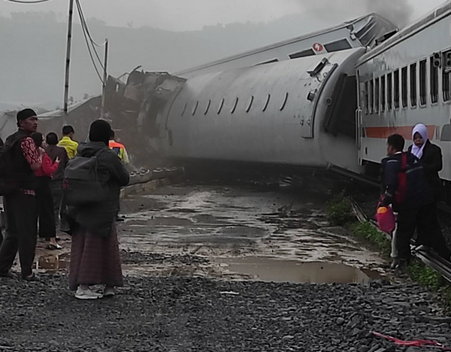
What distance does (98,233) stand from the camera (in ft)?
23.1

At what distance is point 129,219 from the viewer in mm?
14406

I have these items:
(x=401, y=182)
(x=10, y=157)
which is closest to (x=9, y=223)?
(x=10, y=157)

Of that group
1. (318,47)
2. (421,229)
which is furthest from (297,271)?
(318,47)

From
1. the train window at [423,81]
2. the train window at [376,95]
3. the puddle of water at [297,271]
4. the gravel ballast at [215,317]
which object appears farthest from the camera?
the train window at [376,95]

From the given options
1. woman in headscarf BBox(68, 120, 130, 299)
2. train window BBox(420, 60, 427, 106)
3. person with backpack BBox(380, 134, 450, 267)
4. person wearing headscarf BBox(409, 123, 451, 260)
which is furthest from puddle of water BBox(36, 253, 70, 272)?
train window BBox(420, 60, 427, 106)

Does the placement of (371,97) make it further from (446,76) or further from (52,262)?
(52,262)

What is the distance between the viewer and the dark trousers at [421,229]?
873cm

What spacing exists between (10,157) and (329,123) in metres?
9.49

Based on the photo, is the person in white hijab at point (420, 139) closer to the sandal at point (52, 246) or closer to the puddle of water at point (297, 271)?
the puddle of water at point (297, 271)

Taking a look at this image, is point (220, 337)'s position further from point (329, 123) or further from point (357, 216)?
point (329, 123)

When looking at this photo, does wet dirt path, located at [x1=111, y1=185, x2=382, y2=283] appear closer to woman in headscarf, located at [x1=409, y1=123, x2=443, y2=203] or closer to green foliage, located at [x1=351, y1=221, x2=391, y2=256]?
green foliage, located at [x1=351, y1=221, x2=391, y2=256]

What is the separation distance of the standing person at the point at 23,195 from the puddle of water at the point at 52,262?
1172mm

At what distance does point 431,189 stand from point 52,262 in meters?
4.43

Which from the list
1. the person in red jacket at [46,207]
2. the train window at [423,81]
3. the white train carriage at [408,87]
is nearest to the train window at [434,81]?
the white train carriage at [408,87]
